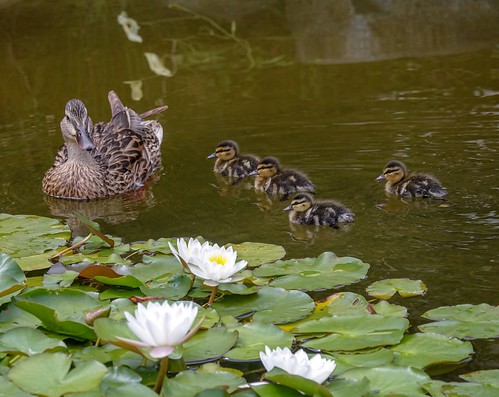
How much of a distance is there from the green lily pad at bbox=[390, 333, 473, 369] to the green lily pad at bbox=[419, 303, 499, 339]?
132 mm

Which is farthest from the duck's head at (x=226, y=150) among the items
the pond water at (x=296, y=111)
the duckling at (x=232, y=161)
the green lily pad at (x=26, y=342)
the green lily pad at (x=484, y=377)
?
the green lily pad at (x=484, y=377)

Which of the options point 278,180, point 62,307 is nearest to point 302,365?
point 62,307

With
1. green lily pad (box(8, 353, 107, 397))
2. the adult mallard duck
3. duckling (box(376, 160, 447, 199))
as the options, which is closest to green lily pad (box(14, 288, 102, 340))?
green lily pad (box(8, 353, 107, 397))

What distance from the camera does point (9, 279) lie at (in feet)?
12.1

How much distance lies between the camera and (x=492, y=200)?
5.63 metres

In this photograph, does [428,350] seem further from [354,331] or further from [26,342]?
[26,342]

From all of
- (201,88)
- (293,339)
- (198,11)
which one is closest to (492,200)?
(293,339)

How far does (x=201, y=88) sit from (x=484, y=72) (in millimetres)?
2488

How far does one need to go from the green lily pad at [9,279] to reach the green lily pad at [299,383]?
3.95 ft

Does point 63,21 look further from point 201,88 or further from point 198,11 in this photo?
point 201,88

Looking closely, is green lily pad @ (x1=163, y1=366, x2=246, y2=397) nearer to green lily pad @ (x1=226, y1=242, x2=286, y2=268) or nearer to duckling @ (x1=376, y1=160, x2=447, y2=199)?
green lily pad @ (x1=226, y1=242, x2=286, y2=268)

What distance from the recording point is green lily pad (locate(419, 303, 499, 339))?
12.0 ft

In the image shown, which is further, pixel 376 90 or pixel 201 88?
pixel 201 88

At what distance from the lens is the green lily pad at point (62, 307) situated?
3.45m
